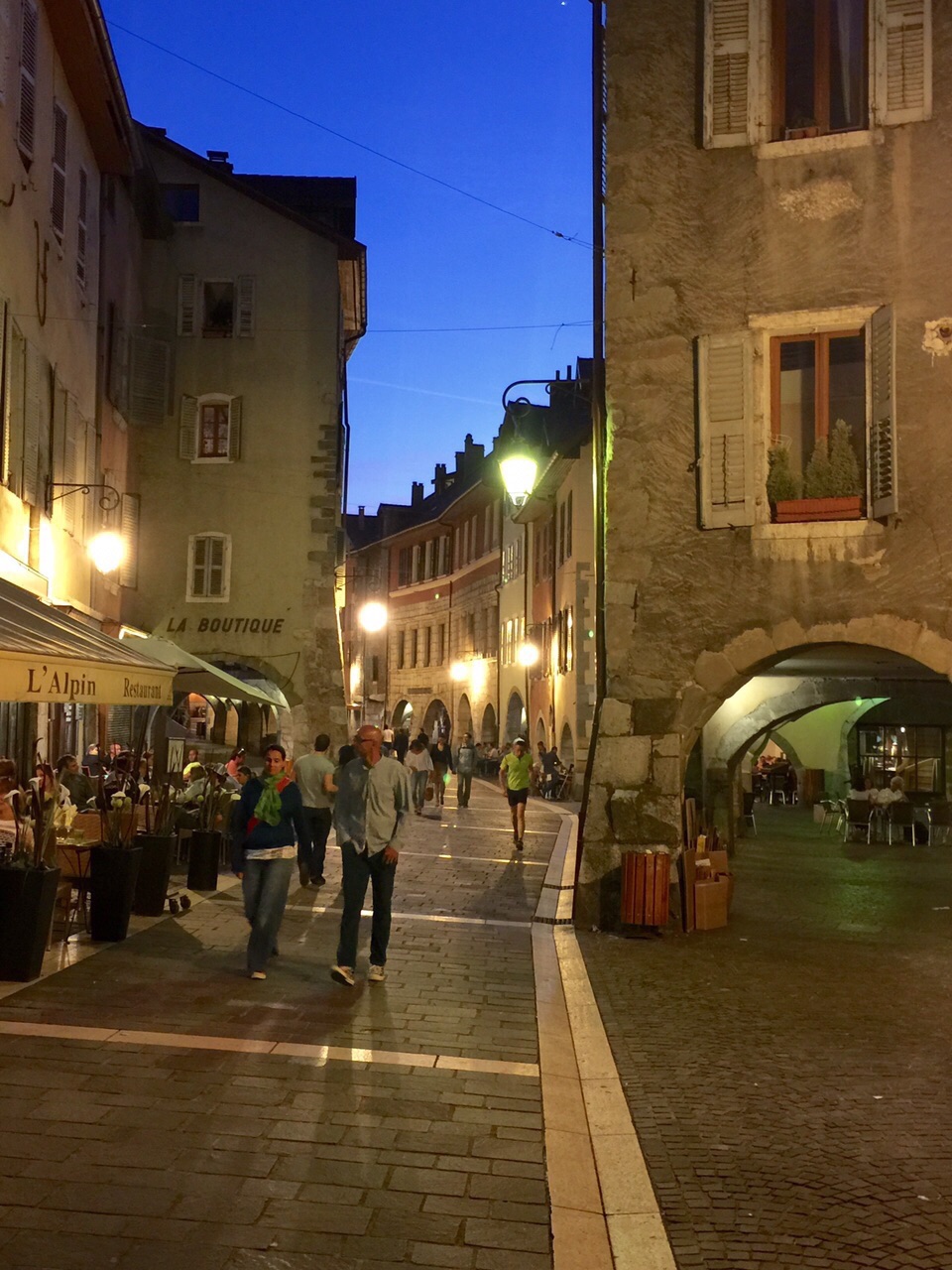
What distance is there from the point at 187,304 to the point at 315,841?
16.4 metres

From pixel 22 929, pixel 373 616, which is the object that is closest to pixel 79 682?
pixel 22 929

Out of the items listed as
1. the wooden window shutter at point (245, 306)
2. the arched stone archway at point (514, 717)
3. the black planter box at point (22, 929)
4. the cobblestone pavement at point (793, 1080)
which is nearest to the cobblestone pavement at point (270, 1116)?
the black planter box at point (22, 929)

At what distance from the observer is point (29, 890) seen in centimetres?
768

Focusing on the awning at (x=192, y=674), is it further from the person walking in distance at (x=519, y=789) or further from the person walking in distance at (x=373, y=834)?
the person walking in distance at (x=373, y=834)

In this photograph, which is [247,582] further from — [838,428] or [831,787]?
[838,428]

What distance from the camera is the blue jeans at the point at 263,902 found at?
820 centimetres

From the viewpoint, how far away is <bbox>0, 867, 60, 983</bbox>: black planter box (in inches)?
301

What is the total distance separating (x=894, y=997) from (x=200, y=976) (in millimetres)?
4544

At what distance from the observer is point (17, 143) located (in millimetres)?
14398

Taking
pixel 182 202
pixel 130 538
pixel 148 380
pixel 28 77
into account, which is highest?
pixel 182 202

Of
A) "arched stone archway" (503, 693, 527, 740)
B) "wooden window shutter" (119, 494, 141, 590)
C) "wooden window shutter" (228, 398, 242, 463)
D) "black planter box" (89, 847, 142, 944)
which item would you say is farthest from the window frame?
"black planter box" (89, 847, 142, 944)

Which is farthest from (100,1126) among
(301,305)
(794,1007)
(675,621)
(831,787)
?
(831,787)

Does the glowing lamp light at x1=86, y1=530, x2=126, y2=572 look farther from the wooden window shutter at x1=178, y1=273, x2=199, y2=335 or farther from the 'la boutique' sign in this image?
the wooden window shutter at x1=178, y1=273, x2=199, y2=335

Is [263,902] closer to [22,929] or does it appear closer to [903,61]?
[22,929]
